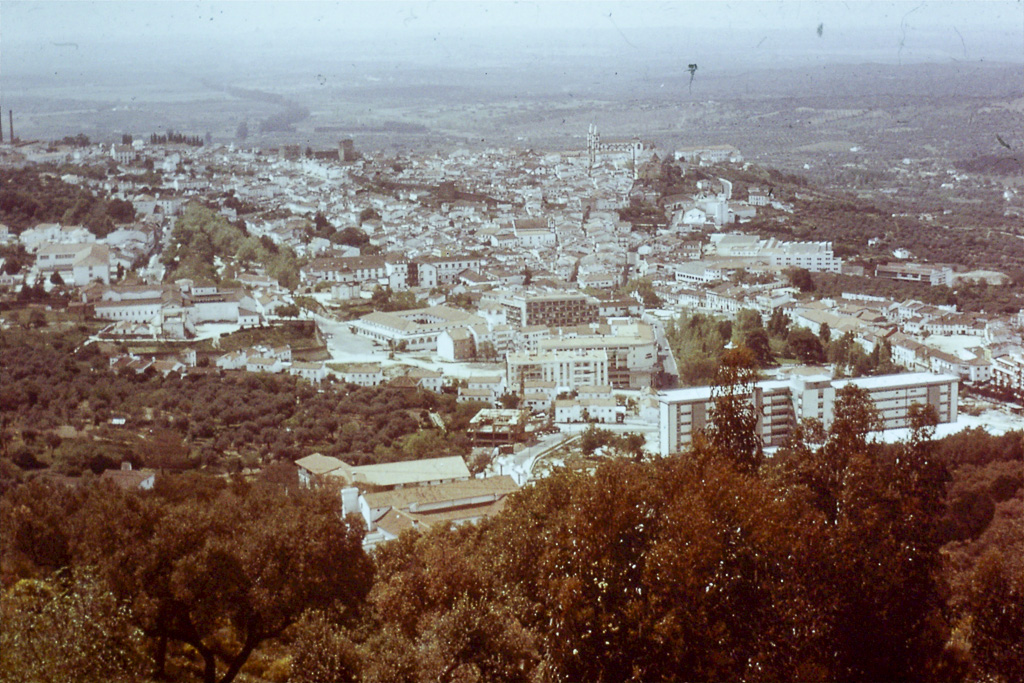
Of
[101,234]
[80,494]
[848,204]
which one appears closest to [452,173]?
[101,234]

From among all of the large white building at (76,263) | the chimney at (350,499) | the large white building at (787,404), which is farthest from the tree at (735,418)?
the large white building at (76,263)

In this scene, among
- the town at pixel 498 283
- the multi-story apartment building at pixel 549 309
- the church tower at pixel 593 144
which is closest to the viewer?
the town at pixel 498 283

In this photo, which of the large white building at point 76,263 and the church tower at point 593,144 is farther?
the church tower at point 593,144

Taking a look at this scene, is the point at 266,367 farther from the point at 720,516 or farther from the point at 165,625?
the point at 720,516

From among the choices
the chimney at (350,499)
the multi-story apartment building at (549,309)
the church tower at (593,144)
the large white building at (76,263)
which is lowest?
the chimney at (350,499)

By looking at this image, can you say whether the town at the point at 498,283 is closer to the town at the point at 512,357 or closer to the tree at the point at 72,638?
the town at the point at 512,357

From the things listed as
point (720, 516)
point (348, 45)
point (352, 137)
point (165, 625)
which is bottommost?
point (165, 625)

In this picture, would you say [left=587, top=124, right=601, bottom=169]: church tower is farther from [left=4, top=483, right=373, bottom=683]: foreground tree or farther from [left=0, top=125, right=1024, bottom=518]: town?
[left=4, top=483, right=373, bottom=683]: foreground tree

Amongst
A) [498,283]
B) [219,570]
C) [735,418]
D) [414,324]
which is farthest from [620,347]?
[219,570]

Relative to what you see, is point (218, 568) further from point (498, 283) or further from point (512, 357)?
point (498, 283)
